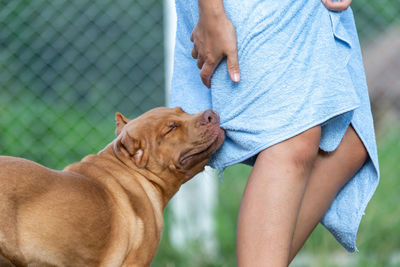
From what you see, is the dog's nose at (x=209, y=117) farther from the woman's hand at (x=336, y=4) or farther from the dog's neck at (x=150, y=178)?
the woman's hand at (x=336, y=4)

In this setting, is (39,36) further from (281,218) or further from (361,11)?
(281,218)

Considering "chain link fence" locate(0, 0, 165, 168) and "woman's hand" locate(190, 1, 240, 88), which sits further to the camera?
"chain link fence" locate(0, 0, 165, 168)

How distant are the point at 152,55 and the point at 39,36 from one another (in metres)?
0.85

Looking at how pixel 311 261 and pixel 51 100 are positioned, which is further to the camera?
pixel 51 100

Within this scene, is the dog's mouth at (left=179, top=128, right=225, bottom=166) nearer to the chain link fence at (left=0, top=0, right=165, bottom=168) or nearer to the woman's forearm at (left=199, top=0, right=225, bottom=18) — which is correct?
the woman's forearm at (left=199, top=0, right=225, bottom=18)

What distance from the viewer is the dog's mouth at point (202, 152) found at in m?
2.28

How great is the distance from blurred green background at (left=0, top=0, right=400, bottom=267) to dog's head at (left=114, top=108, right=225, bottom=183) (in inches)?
59.9

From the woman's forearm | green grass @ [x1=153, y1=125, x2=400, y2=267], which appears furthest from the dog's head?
green grass @ [x1=153, y1=125, x2=400, y2=267]

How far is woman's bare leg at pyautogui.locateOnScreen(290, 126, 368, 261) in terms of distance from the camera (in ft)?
7.40

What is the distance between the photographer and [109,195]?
2205 millimetres

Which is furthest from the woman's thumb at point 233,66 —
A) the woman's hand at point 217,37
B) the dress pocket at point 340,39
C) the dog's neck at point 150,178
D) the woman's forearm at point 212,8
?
the dog's neck at point 150,178

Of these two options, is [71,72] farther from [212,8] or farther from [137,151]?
[212,8]

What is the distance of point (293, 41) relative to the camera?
203cm

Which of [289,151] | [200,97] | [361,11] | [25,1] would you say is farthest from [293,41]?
[361,11]
